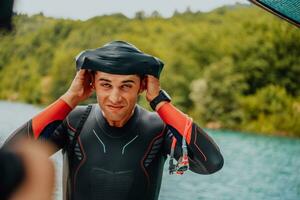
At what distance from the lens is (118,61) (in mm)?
1933

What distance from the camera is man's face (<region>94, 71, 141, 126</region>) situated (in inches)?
76.9

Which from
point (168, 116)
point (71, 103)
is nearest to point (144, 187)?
point (168, 116)

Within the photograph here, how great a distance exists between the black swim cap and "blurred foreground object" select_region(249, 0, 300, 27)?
1.51 feet

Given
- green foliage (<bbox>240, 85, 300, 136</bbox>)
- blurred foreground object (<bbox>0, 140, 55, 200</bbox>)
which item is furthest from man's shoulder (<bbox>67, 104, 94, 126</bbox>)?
green foliage (<bbox>240, 85, 300, 136</bbox>)

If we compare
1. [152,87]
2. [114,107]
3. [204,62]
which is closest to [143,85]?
[152,87]

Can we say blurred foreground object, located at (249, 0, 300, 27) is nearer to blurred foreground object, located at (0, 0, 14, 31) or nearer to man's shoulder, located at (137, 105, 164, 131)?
man's shoulder, located at (137, 105, 164, 131)

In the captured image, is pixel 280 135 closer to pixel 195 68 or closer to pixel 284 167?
pixel 195 68

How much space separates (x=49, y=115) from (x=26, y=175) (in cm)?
119

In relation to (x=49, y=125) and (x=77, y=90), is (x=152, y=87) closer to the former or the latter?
(x=77, y=90)

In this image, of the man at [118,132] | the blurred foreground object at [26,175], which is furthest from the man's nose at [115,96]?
the blurred foreground object at [26,175]

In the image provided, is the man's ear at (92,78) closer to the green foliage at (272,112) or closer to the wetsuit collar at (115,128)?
the wetsuit collar at (115,128)

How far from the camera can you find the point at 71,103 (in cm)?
200

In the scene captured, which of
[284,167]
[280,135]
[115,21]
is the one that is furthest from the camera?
[115,21]

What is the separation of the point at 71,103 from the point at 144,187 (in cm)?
42
